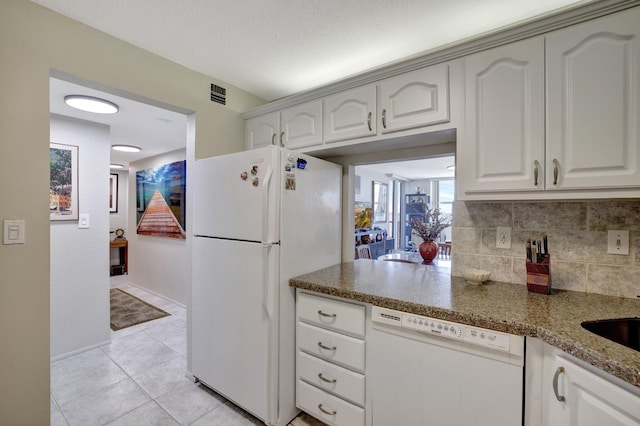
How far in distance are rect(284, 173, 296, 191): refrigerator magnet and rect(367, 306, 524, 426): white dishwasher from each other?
2.76 ft

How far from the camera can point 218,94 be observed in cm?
230

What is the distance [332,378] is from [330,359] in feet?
0.33

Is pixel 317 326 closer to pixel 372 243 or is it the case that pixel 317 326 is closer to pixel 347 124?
pixel 347 124

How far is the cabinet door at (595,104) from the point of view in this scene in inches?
44.2

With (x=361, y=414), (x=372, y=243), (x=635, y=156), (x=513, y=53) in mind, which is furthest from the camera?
(x=372, y=243)

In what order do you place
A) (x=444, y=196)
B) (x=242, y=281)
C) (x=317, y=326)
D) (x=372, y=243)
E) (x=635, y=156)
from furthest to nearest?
(x=444, y=196) < (x=372, y=243) < (x=242, y=281) < (x=317, y=326) < (x=635, y=156)

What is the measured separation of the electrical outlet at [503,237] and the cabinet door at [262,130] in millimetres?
1673

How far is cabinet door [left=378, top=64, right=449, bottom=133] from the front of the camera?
60.1 inches

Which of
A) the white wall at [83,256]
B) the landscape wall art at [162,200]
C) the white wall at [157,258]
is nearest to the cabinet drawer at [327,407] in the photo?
the white wall at [83,256]

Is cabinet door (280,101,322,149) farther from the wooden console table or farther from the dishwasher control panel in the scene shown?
the wooden console table

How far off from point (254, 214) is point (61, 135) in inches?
90.5

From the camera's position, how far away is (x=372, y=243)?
15.0 feet

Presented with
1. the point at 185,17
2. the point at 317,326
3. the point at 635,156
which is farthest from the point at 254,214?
the point at 635,156

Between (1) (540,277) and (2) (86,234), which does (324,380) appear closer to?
(1) (540,277)
